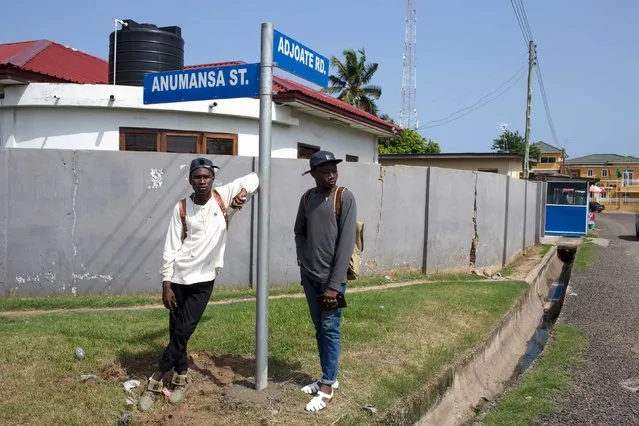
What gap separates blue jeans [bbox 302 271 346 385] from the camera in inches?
170

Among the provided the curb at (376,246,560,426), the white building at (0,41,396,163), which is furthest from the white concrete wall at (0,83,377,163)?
the curb at (376,246,560,426)

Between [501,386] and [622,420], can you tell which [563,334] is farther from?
[622,420]

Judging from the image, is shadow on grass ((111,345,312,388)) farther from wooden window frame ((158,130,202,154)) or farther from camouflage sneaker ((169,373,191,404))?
wooden window frame ((158,130,202,154))

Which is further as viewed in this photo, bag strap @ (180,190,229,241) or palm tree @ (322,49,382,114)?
palm tree @ (322,49,382,114)

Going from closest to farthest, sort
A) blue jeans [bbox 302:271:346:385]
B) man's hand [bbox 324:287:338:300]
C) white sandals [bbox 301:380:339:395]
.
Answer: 1. man's hand [bbox 324:287:338:300]
2. blue jeans [bbox 302:271:346:385]
3. white sandals [bbox 301:380:339:395]

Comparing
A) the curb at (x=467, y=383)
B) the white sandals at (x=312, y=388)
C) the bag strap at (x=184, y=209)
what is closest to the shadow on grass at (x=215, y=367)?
the white sandals at (x=312, y=388)

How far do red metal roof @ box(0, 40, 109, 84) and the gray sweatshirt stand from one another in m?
7.14

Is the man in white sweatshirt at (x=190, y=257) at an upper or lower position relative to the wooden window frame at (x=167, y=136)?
lower

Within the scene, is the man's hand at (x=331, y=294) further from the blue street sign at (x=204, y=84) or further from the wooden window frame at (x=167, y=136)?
the wooden window frame at (x=167, y=136)

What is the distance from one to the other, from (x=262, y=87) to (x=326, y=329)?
1.82 m

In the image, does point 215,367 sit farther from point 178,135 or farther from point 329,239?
point 178,135

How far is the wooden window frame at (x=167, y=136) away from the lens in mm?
9719

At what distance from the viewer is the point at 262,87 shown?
14.3 feet

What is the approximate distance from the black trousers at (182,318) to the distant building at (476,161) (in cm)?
2306
